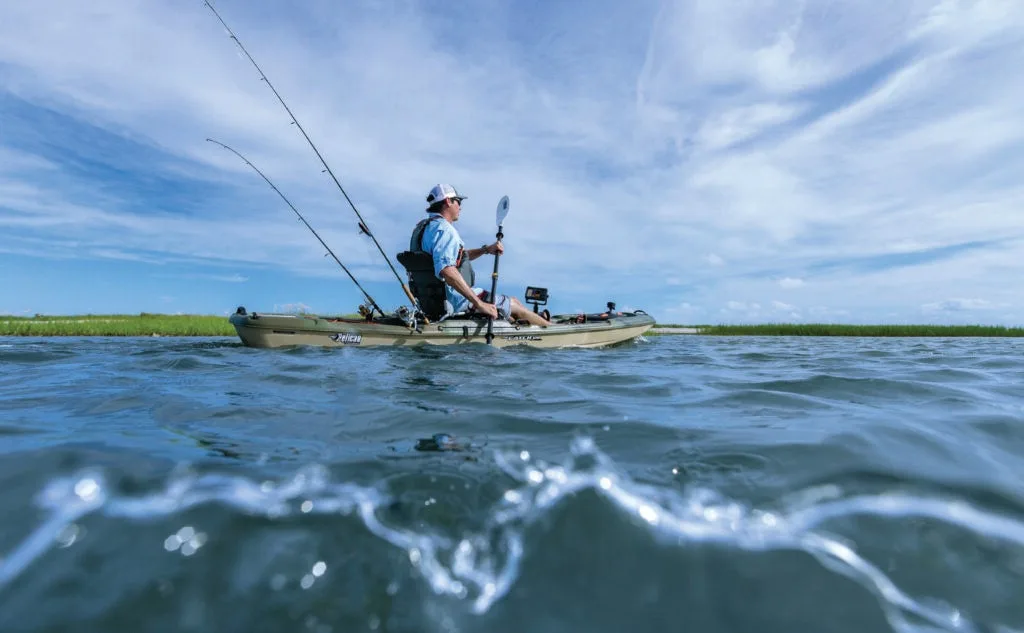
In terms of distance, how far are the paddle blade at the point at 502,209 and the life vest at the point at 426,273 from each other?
1025 mm

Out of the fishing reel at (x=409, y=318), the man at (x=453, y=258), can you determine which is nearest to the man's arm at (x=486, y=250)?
the man at (x=453, y=258)

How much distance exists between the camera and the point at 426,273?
364 inches

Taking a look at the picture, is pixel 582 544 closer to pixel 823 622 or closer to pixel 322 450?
pixel 823 622

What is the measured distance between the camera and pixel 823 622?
146 centimetres

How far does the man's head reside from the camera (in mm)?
8906

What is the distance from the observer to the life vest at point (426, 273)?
895cm

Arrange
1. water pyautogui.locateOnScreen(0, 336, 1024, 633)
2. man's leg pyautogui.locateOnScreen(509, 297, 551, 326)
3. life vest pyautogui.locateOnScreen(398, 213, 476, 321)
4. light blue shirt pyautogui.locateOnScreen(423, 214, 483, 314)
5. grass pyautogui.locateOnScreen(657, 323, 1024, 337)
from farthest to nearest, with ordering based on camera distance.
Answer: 1. grass pyautogui.locateOnScreen(657, 323, 1024, 337)
2. man's leg pyautogui.locateOnScreen(509, 297, 551, 326)
3. life vest pyautogui.locateOnScreen(398, 213, 476, 321)
4. light blue shirt pyautogui.locateOnScreen(423, 214, 483, 314)
5. water pyautogui.locateOnScreen(0, 336, 1024, 633)

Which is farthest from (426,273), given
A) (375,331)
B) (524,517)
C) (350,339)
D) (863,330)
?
(863,330)

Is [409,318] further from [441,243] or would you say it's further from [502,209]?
[502,209]

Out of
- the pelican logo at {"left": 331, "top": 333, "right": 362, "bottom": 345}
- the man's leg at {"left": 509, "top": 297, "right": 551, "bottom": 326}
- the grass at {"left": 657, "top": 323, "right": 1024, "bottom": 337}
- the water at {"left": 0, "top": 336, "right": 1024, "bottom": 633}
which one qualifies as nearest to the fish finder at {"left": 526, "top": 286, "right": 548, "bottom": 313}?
the man's leg at {"left": 509, "top": 297, "right": 551, "bottom": 326}

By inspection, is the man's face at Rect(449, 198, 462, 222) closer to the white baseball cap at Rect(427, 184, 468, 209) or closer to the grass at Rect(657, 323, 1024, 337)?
the white baseball cap at Rect(427, 184, 468, 209)

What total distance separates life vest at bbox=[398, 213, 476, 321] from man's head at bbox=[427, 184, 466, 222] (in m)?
0.17

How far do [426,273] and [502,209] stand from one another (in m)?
2.03

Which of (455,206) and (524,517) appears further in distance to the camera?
(455,206)
